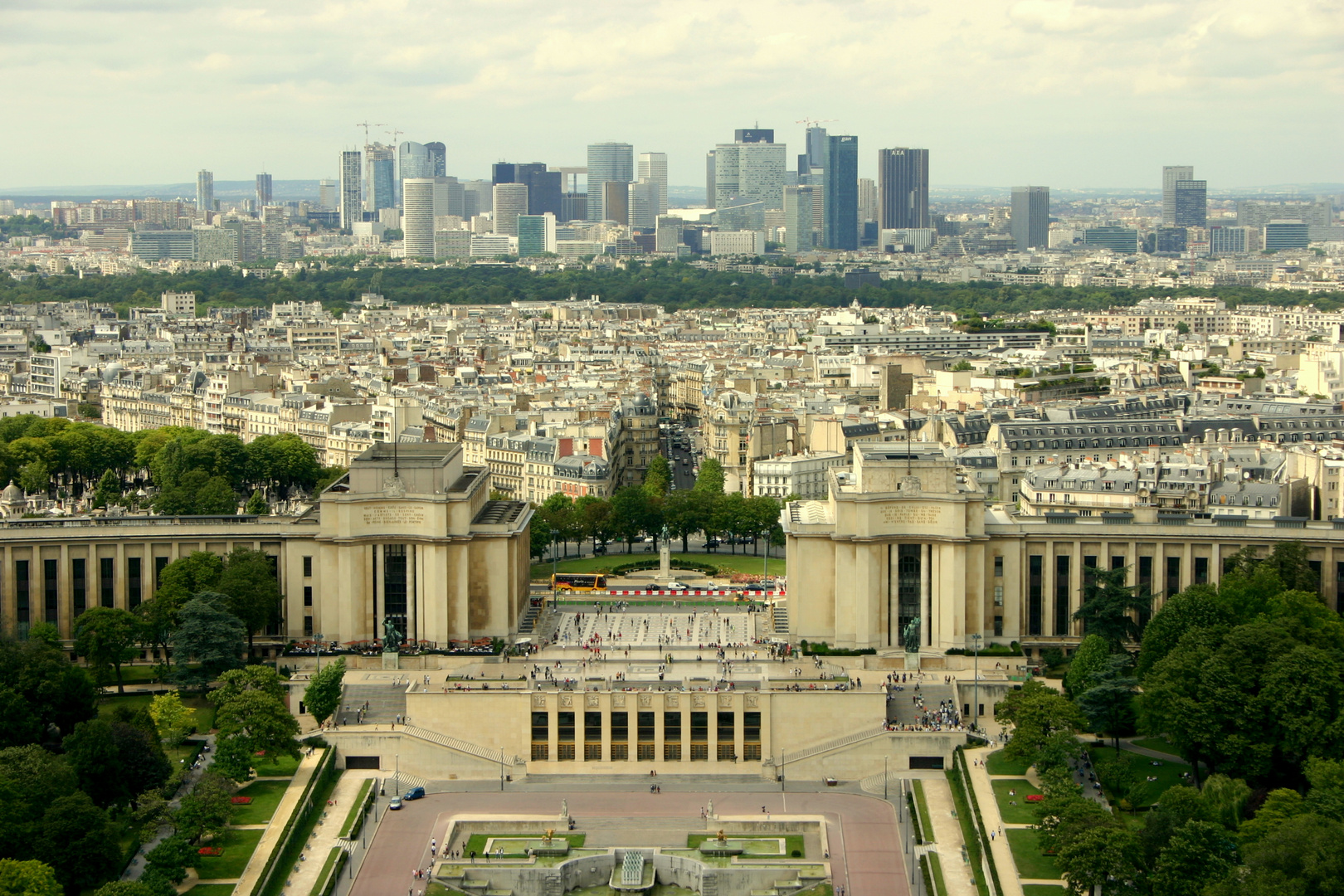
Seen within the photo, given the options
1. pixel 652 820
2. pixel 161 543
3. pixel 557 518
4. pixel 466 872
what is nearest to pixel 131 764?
pixel 466 872

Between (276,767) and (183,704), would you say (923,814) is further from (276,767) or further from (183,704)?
(183,704)

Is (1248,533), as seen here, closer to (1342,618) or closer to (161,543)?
(1342,618)

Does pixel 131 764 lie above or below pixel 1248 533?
below

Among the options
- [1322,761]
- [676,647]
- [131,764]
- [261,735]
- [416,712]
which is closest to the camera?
[1322,761]

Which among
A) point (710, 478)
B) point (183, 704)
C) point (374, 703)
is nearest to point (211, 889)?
point (374, 703)

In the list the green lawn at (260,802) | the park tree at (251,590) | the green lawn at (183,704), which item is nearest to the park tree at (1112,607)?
the green lawn at (260,802)

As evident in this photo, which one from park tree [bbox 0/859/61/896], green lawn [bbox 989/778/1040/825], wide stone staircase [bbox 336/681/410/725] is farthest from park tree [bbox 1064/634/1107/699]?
park tree [bbox 0/859/61/896]
